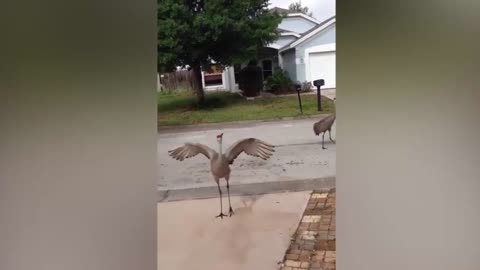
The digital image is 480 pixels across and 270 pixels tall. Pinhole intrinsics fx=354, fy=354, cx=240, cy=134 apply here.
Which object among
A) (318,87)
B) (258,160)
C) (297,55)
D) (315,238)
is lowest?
(315,238)

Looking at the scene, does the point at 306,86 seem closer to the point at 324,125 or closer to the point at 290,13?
the point at 324,125

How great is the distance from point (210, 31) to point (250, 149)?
45 centimetres

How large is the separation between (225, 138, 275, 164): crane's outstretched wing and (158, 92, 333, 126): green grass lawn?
9 centimetres

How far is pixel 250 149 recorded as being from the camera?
1.31 metres

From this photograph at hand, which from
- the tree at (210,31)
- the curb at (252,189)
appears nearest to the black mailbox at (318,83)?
the tree at (210,31)

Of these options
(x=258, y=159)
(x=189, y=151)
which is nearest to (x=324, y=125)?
(x=258, y=159)

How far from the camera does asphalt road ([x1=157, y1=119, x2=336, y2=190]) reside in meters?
1.29

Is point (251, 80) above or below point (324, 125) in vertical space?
above

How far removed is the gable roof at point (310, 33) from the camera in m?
1.25

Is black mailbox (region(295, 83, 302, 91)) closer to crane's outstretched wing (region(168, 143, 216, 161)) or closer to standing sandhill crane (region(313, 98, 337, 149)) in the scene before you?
standing sandhill crane (region(313, 98, 337, 149))

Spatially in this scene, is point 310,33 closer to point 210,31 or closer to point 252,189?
point 210,31

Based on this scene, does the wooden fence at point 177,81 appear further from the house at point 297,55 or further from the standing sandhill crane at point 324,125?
the standing sandhill crane at point 324,125
